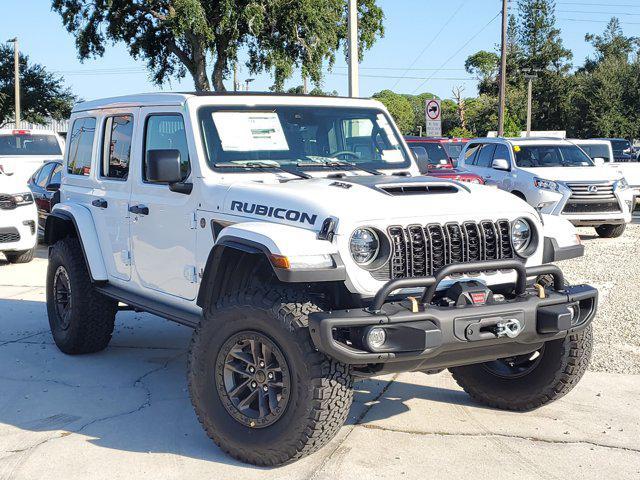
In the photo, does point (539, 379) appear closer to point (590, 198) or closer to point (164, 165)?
point (164, 165)

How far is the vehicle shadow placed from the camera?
5.00 metres

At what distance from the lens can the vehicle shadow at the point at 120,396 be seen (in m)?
5.00

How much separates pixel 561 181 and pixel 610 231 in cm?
146

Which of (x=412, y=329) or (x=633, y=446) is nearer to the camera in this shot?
(x=412, y=329)

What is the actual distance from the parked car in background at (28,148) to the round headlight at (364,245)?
45.6 ft

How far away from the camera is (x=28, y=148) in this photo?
58.2 feet

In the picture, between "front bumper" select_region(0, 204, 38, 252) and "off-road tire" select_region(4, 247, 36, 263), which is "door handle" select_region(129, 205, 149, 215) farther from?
"off-road tire" select_region(4, 247, 36, 263)

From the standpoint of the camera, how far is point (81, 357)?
6848 millimetres

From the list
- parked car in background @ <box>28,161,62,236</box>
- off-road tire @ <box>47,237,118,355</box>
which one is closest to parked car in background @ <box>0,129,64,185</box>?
parked car in background @ <box>28,161,62,236</box>

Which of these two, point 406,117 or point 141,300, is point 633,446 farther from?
point 406,117

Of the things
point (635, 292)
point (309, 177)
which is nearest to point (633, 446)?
point (309, 177)

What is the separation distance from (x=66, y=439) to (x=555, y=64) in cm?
8088

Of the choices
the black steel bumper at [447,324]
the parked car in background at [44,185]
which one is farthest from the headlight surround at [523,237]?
the parked car in background at [44,185]

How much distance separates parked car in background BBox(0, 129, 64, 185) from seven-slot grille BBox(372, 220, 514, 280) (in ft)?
45.6
